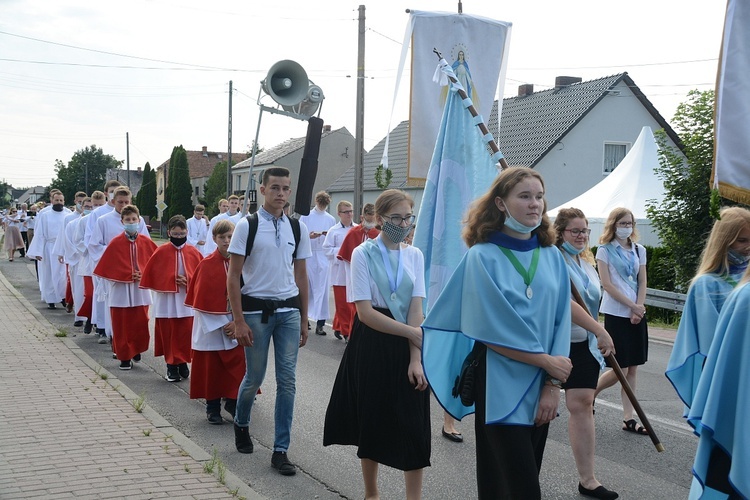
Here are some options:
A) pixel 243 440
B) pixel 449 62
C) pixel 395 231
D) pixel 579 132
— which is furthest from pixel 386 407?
pixel 579 132

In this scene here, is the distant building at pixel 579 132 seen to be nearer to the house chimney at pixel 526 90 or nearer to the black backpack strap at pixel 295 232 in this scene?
the house chimney at pixel 526 90

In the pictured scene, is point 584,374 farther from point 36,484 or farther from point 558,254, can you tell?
point 36,484

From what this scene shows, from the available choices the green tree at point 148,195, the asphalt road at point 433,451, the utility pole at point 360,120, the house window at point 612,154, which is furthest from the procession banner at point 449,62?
the green tree at point 148,195

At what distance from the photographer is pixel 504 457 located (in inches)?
144

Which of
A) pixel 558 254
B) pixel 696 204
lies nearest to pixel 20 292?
pixel 696 204

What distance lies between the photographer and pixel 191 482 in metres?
5.36

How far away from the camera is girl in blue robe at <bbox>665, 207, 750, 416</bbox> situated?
4.33m

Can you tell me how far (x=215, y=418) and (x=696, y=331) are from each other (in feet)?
14.4

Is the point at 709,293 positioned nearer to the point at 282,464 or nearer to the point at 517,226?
the point at 517,226

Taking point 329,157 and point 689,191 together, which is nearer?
point 689,191

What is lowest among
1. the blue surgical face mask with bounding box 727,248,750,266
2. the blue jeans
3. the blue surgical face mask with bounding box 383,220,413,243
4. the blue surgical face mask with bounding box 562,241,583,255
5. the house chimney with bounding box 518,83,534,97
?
the blue jeans

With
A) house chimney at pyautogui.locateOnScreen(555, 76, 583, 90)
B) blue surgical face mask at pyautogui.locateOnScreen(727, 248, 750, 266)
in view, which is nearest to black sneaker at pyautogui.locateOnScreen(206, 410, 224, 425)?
blue surgical face mask at pyautogui.locateOnScreen(727, 248, 750, 266)

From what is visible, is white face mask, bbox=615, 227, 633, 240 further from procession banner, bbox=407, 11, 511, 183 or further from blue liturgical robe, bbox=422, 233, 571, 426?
blue liturgical robe, bbox=422, 233, 571, 426

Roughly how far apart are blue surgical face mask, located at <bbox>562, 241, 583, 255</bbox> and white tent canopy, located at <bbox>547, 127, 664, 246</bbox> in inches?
574
